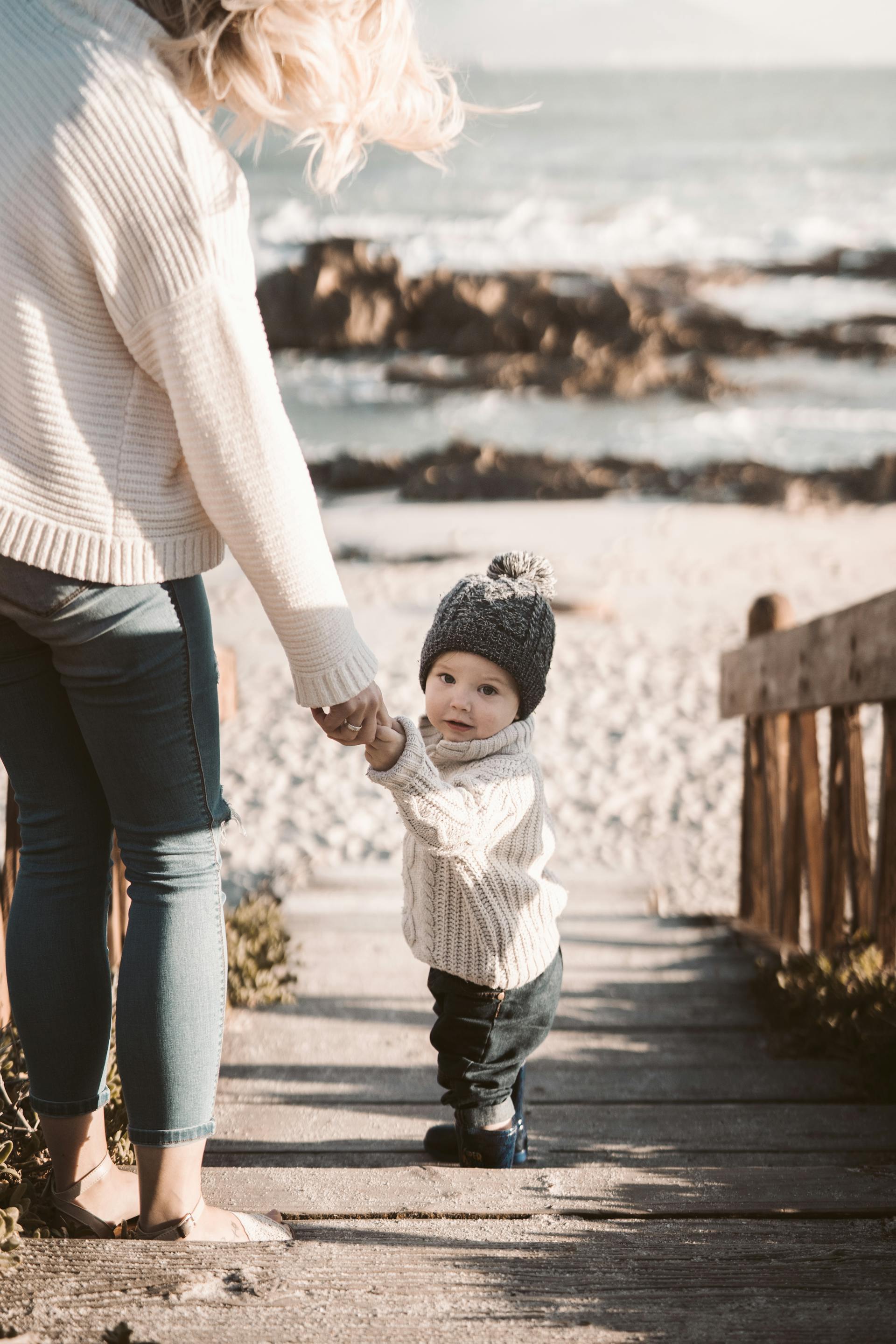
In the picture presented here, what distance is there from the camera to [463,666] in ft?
7.06

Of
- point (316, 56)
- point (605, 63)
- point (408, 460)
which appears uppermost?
point (605, 63)

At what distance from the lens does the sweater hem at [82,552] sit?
4.85 ft

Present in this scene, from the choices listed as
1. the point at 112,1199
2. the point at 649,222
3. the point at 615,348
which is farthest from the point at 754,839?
the point at 649,222

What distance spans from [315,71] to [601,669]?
11.4 m

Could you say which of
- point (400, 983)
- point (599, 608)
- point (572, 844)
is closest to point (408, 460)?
point (599, 608)

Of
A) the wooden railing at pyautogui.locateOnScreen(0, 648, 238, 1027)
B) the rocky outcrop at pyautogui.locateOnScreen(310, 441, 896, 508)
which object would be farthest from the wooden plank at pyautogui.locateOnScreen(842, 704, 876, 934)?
the rocky outcrop at pyautogui.locateOnScreen(310, 441, 896, 508)

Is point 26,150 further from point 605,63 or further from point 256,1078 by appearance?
point 605,63

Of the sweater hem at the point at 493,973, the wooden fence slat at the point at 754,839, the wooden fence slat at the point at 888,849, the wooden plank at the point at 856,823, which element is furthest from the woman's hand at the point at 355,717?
the wooden fence slat at the point at 754,839

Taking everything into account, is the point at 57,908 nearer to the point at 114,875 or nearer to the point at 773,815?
the point at 114,875

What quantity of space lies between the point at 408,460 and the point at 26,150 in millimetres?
27418

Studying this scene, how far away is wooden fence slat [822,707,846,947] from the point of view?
335 cm

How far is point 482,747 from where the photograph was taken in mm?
2104

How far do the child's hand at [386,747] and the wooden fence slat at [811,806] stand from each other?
2.11 m

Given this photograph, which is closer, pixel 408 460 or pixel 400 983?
pixel 400 983
